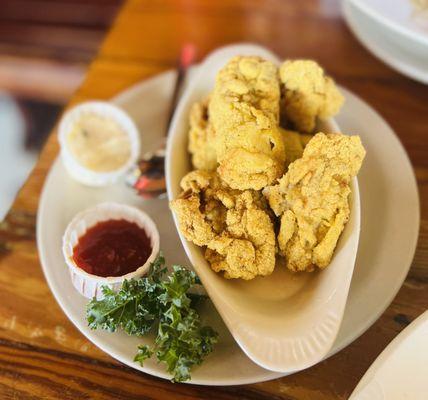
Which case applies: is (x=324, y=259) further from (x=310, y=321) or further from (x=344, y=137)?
(x=344, y=137)

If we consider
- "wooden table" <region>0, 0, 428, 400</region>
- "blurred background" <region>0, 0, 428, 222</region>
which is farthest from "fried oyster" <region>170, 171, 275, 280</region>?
"blurred background" <region>0, 0, 428, 222</region>

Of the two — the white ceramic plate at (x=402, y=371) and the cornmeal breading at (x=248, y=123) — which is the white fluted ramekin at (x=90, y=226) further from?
the white ceramic plate at (x=402, y=371)

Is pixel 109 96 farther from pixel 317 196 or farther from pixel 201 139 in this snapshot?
pixel 317 196

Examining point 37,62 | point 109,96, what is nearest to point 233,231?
point 109,96

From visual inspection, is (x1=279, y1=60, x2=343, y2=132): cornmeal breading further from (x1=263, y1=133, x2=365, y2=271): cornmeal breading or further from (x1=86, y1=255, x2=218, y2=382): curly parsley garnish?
(x1=86, y1=255, x2=218, y2=382): curly parsley garnish

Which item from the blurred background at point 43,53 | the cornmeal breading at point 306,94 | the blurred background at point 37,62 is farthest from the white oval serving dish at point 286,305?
the blurred background at point 37,62

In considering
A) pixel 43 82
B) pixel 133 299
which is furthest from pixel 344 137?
pixel 43 82
